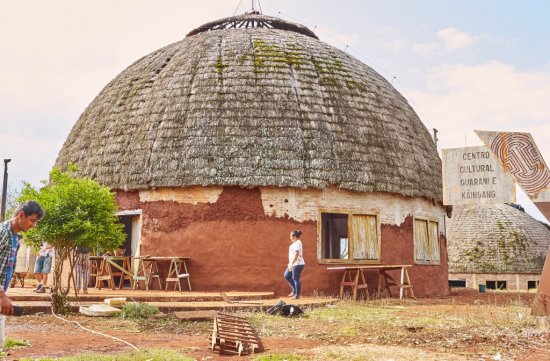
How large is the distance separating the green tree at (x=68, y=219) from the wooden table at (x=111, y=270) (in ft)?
14.0

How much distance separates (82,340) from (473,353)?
499 cm

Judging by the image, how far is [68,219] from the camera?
10648mm

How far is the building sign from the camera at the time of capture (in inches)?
348

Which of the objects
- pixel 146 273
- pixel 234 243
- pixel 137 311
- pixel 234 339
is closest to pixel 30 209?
pixel 234 339

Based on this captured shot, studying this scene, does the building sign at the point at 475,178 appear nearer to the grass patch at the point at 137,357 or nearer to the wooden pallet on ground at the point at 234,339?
the wooden pallet on ground at the point at 234,339

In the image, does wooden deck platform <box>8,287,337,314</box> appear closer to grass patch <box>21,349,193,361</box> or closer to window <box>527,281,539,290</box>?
grass patch <box>21,349,193,361</box>

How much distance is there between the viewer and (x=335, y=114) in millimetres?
16797

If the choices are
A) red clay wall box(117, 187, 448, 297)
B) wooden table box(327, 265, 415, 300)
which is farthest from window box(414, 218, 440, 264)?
red clay wall box(117, 187, 448, 297)

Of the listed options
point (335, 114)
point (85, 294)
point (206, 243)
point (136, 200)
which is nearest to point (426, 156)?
point (335, 114)

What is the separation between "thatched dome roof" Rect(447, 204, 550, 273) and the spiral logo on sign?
78.7 feet

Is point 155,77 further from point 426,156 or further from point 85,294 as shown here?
point 426,156

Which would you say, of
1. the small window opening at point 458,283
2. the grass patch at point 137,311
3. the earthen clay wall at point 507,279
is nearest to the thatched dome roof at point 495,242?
the earthen clay wall at point 507,279

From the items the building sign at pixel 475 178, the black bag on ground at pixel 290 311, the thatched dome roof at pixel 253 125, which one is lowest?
the black bag on ground at pixel 290 311

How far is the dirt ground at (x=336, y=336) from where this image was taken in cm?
696
